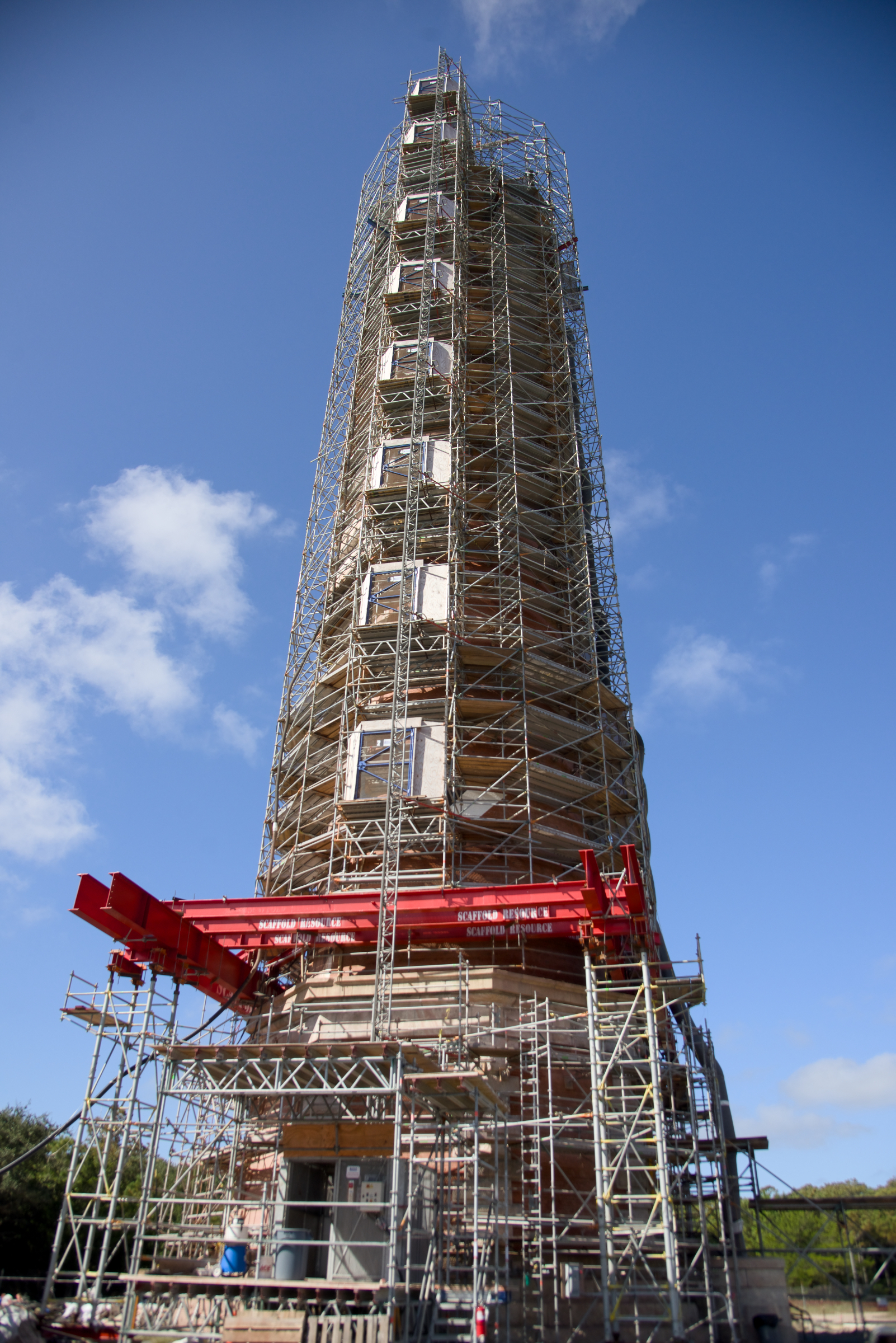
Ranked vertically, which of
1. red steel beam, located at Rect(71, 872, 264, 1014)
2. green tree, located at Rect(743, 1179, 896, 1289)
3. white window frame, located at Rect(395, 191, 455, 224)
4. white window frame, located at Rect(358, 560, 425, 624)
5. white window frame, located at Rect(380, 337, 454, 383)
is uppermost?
white window frame, located at Rect(395, 191, 455, 224)

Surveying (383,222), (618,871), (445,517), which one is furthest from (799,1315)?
(383,222)

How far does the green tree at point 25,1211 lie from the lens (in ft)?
104

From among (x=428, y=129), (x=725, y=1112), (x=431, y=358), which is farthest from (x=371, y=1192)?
(x=428, y=129)

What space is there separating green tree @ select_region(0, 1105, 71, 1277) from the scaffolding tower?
199 centimetres

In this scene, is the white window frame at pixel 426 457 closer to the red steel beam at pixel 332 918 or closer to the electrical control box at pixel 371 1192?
the red steel beam at pixel 332 918

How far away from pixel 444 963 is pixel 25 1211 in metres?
19.0

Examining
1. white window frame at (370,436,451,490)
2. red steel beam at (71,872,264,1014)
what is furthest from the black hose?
white window frame at (370,436,451,490)

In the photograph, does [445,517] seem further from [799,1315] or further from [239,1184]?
[799,1315]

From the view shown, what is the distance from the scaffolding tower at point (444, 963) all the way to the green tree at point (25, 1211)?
6.53 feet

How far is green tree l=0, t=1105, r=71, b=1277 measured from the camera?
31766mm

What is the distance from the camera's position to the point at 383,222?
151ft

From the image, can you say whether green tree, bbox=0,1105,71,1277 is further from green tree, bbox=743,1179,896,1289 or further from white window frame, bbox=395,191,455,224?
white window frame, bbox=395,191,455,224

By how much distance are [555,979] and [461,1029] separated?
5738 mm

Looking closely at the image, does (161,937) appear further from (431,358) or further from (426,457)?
(431,358)
